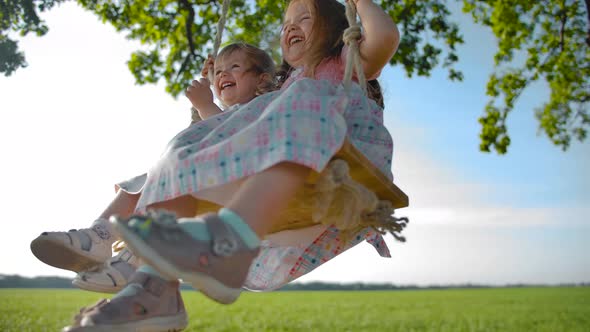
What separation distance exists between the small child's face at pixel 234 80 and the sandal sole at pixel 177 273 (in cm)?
142

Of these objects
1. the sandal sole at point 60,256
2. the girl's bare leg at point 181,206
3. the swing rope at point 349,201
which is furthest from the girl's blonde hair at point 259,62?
the sandal sole at point 60,256

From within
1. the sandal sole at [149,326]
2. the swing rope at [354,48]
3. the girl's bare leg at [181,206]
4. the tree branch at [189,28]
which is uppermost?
the tree branch at [189,28]

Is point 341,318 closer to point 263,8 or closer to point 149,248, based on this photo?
point 263,8

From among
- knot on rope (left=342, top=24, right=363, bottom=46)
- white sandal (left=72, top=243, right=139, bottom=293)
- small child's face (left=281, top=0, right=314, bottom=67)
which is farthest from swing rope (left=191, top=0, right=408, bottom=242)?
white sandal (left=72, top=243, right=139, bottom=293)

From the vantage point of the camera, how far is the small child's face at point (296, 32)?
2346 mm

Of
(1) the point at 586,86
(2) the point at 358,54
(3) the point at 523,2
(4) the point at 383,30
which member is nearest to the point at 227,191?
(2) the point at 358,54

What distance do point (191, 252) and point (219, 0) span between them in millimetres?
6147

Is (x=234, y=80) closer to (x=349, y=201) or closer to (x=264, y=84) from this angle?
(x=264, y=84)

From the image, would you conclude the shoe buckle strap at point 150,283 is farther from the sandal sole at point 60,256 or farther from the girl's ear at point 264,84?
the girl's ear at point 264,84

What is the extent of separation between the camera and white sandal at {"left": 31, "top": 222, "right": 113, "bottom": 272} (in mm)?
1817

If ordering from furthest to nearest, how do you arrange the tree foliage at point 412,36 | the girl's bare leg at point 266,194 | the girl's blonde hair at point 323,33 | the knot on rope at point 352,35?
the tree foliage at point 412,36, the girl's blonde hair at point 323,33, the knot on rope at point 352,35, the girl's bare leg at point 266,194

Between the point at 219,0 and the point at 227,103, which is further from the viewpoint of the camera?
the point at 219,0

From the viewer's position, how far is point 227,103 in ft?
8.70

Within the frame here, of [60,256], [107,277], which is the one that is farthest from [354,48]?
[60,256]
